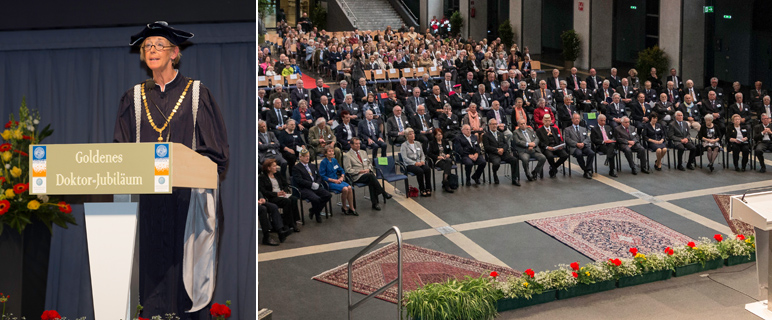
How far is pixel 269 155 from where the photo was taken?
12258 mm

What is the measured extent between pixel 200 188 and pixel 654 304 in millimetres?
4902

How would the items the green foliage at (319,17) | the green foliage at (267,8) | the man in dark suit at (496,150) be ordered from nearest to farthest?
the man in dark suit at (496,150) → the green foliage at (319,17) → the green foliage at (267,8)

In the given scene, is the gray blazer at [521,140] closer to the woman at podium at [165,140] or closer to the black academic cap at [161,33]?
the woman at podium at [165,140]

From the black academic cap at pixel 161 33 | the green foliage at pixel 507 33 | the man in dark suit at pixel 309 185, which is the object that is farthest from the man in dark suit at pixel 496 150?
the green foliage at pixel 507 33

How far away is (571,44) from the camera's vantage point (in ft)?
86.6

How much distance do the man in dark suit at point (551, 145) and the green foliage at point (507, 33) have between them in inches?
710

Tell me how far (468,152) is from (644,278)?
5576mm

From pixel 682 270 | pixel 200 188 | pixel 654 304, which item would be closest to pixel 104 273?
pixel 200 188

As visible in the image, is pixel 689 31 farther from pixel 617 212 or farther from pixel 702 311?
pixel 702 311

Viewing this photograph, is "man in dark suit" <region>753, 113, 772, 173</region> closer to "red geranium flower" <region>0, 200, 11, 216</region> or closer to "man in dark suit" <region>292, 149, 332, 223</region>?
"man in dark suit" <region>292, 149, 332, 223</region>

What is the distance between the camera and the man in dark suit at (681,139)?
13.9 m

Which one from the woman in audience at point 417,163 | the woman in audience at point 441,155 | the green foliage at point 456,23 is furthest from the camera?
the green foliage at point 456,23

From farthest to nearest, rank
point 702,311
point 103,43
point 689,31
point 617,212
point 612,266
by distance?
1. point 689,31
2. point 617,212
3. point 612,266
4. point 702,311
5. point 103,43

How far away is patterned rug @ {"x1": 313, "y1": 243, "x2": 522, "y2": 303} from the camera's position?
879 centimetres
